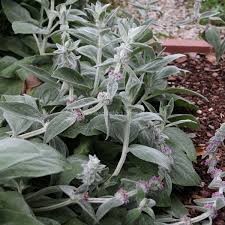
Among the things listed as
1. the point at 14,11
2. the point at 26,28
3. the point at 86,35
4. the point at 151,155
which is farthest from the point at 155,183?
the point at 14,11

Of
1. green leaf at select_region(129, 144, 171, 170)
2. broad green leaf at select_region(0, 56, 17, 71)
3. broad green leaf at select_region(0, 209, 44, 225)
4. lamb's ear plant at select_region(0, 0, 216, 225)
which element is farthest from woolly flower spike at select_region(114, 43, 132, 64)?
broad green leaf at select_region(0, 56, 17, 71)

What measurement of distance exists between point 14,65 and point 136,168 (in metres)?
0.75

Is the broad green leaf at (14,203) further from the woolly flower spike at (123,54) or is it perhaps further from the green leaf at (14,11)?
the green leaf at (14,11)

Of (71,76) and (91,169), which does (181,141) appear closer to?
(71,76)

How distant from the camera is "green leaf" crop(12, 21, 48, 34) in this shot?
214 cm

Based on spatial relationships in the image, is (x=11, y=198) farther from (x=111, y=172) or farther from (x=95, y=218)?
(x=111, y=172)

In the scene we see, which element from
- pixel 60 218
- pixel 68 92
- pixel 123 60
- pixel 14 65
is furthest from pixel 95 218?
pixel 14 65

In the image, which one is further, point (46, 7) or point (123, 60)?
point (46, 7)

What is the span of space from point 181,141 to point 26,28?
77 centimetres

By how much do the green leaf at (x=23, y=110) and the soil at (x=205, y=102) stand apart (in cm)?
57

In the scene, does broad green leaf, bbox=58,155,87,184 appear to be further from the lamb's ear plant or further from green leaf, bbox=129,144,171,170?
green leaf, bbox=129,144,171,170

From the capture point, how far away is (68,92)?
72.1 inches

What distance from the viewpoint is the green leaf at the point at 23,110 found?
152 centimetres

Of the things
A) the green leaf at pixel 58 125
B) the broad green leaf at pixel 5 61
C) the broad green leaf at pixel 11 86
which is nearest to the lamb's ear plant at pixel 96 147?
the green leaf at pixel 58 125
